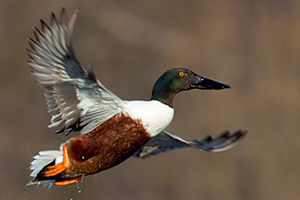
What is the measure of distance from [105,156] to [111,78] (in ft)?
12.3

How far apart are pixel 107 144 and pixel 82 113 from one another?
0.76ft

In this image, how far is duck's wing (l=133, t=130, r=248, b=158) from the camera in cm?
373

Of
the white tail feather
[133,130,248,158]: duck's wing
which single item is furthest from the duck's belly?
[133,130,248,158]: duck's wing

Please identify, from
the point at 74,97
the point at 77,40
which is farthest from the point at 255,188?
the point at 74,97

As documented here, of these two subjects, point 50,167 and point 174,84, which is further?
point 174,84

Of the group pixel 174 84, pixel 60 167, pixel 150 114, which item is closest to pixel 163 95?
pixel 174 84

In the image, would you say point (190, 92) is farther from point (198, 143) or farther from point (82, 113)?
point (82, 113)

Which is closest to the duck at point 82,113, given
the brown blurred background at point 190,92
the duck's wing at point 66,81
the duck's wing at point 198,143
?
the duck's wing at point 66,81

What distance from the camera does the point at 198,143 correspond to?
376 cm

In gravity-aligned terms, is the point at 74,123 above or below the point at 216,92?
above

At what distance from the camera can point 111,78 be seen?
269 inches

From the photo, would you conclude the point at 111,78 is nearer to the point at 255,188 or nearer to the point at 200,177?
the point at 200,177

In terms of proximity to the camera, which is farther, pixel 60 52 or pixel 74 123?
pixel 74 123

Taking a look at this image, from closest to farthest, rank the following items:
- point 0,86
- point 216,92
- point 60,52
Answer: point 60,52 → point 0,86 → point 216,92
